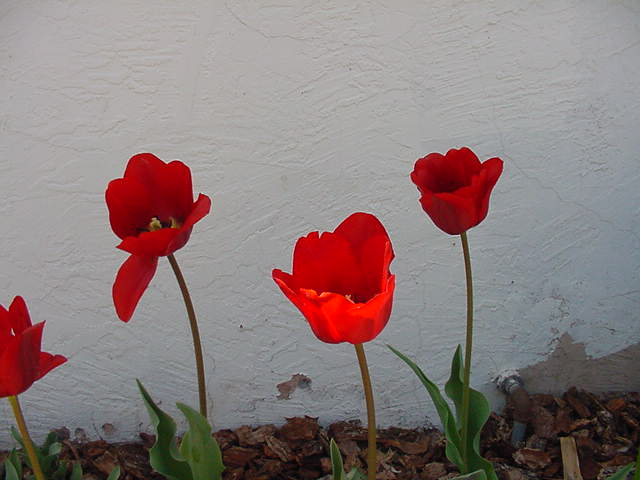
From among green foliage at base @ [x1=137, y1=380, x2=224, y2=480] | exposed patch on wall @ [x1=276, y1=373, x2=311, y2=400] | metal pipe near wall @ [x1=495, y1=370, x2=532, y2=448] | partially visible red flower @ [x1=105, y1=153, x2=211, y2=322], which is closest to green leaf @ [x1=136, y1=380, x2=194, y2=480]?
green foliage at base @ [x1=137, y1=380, x2=224, y2=480]

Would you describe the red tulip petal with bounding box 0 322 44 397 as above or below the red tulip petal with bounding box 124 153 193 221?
below

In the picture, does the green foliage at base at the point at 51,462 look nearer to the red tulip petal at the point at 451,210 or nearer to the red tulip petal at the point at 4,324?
the red tulip petal at the point at 4,324

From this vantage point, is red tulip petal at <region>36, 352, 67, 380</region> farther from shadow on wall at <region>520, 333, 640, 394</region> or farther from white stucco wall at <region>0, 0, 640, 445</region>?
shadow on wall at <region>520, 333, 640, 394</region>

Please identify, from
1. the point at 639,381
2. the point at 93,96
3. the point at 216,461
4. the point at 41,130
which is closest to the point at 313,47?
the point at 93,96

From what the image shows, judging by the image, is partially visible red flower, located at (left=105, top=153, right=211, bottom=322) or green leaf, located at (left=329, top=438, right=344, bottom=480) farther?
green leaf, located at (left=329, top=438, right=344, bottom=480)

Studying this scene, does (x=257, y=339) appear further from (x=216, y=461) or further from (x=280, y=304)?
(x=216, y=461)

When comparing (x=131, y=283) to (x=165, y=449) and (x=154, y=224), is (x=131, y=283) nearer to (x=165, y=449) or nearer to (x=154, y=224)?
(x=154, y=224)

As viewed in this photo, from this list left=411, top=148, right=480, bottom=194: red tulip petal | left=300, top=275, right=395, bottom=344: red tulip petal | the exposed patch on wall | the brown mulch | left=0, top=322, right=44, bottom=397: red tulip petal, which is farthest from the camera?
the exposed patch on wall
